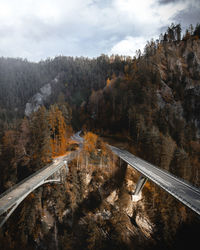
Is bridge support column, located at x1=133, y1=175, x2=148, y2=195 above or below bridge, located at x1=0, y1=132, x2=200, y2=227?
below

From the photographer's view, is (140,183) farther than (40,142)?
No

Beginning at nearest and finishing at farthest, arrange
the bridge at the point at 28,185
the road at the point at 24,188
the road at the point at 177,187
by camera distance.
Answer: the road at the point at 177,187, the bridge at the point at 28,185, the road at the point at 24,188

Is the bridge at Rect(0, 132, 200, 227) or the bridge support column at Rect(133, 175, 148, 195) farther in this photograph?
the bridge support column at Rect(133, 175, 148, 195)

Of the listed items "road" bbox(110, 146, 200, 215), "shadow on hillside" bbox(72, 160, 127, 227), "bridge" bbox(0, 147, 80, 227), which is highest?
"road" bbox(110, 146, 200, 215)

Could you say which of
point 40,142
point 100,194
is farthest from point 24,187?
point 100,194

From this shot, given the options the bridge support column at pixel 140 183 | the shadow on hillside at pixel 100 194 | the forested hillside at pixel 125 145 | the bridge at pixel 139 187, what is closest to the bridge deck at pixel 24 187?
the bridge at pixel 139 187

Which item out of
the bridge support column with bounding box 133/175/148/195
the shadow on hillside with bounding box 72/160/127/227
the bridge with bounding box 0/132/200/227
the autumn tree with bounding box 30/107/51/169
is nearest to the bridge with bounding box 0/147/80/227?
the bridge with bounding box 0/132/200/227

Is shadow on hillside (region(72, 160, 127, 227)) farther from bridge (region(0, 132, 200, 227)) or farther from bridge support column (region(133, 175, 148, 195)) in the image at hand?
bridge (region(0, 132, 200, 227))

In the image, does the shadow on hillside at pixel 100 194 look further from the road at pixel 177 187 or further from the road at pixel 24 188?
the road at pixel 24 188

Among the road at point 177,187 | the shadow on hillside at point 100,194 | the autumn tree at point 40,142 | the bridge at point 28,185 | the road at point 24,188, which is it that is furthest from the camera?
the autumn tree at point 40,142

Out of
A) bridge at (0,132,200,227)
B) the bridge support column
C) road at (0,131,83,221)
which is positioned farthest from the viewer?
the bridge support column

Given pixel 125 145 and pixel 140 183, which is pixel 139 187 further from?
pixel 125 145
